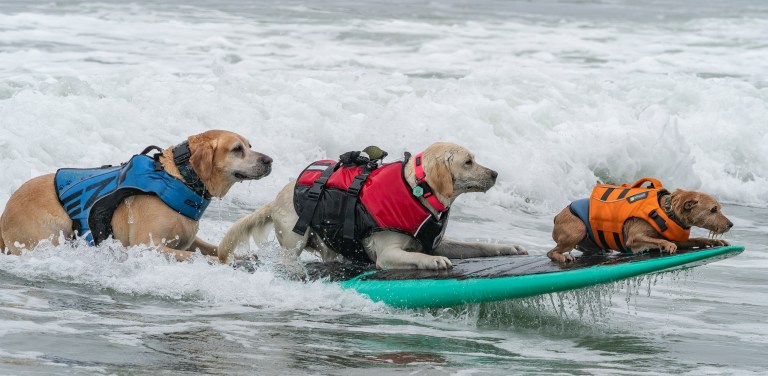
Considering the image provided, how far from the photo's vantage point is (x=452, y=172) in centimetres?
752

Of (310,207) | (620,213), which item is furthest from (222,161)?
(620,213)

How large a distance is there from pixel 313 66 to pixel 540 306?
12165 mm

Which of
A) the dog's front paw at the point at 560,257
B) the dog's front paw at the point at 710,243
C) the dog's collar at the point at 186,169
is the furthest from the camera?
the dog's collar at the point at 186,169

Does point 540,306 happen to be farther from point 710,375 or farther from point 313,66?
point 313,66

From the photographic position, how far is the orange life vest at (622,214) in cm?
714

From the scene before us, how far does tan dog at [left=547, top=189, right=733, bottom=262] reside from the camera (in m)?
7.02

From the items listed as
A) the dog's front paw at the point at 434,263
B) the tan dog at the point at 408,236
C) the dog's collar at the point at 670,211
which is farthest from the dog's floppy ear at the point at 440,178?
the dog's collar at the point at 670,211

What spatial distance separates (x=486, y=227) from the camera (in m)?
11.4

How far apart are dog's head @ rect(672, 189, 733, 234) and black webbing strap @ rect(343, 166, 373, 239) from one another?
7.22 feet

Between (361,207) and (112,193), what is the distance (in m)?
1.81

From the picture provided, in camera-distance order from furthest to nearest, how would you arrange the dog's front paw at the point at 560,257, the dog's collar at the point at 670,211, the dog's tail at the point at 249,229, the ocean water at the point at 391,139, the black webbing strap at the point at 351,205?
the dog's tail at the point at 249,229 → the black webbing strap at the point at 351,205 → the dog's front paw at the point at 560,257 → the dog's collar at the point at 670,211 → the ocean water at the point at 391,139

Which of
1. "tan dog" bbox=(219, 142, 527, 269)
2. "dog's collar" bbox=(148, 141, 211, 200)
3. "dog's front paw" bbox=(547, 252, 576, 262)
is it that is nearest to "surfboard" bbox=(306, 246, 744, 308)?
"dog's front paw" bbox=(547, 252, 576, 262)

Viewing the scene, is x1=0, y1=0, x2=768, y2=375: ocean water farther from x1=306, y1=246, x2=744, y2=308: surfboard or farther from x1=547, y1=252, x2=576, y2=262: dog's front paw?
x1=547, y1=252, x2=576, y2=262: dog's front paw

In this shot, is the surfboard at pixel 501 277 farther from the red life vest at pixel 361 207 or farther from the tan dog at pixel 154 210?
the tan dog at pixel 154 210
